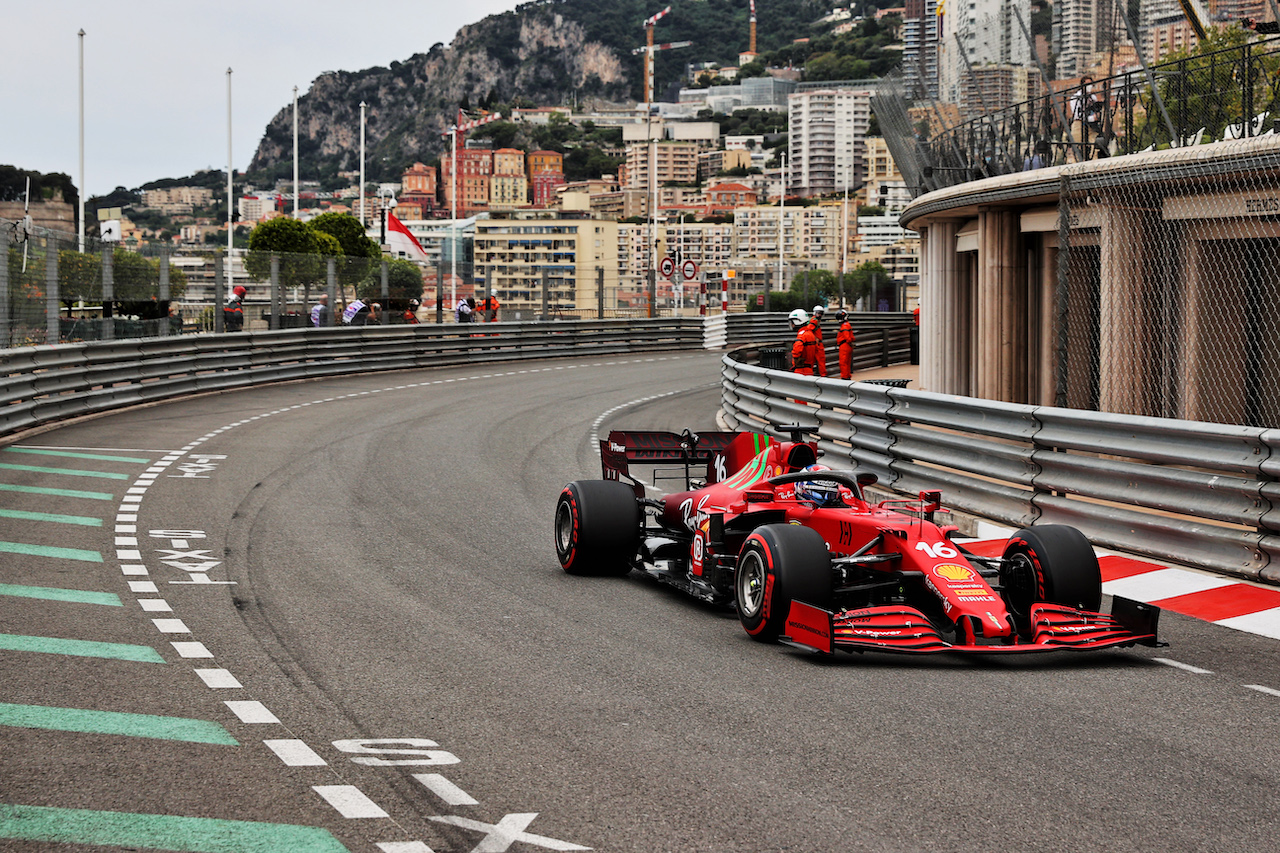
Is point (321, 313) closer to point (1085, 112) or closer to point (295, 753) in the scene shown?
point (1085, 112)

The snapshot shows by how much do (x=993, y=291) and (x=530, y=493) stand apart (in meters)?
7.80

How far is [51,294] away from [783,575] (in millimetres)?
14329

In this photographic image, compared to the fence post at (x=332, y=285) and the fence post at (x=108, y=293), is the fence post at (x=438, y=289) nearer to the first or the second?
the fence post at (x=332, y=285)

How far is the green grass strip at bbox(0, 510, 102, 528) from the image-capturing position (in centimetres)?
1082

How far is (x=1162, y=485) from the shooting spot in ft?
29.4

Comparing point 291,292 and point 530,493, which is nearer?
point 530,493

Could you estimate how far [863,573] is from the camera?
7.10m

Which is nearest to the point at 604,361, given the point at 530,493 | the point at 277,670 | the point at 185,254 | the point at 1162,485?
the point at 185,254

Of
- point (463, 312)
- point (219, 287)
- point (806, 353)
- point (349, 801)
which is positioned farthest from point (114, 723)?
point (463, 312)

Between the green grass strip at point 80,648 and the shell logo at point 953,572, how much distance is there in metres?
3.69

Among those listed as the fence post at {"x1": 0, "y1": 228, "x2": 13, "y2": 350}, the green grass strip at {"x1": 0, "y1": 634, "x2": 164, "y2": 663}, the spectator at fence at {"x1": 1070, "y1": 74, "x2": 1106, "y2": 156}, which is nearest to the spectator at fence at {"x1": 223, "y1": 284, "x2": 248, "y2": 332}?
the fence post at {"x1": 0, "y1": 228, "x2": 13, "y2": 350}

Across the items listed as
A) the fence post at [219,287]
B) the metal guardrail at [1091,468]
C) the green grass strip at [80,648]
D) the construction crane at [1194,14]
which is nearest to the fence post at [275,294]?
the fence post at [219,287]

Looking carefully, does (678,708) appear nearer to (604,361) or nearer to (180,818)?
(180,818)

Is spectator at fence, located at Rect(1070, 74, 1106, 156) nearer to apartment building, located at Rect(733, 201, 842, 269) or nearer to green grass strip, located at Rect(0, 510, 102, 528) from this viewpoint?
green grass strip, located at Rect(0, 510, 102, 528)
